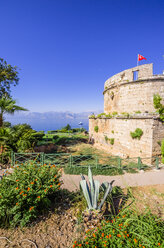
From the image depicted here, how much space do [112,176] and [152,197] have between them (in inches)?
81.0

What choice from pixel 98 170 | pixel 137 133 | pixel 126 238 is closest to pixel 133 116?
pixel 137 133

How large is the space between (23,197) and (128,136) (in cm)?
842

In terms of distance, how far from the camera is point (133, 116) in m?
8.60

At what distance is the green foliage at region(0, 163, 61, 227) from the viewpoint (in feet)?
8.36

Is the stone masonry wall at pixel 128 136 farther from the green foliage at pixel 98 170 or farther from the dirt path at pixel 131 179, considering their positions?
the green foliage at pixel 98 170

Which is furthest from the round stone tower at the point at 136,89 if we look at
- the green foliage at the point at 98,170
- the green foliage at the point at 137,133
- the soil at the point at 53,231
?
the soil at the point at 53,231

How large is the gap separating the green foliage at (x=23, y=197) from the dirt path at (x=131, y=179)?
200 cm

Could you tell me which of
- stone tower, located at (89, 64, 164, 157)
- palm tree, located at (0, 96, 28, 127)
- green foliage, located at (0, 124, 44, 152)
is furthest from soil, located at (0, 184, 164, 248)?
palm tree, located at (0, 96, 28, 127)

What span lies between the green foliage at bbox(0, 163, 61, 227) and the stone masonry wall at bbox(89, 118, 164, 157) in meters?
6.93

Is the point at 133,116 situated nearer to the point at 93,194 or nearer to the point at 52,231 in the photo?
the point at 93,194

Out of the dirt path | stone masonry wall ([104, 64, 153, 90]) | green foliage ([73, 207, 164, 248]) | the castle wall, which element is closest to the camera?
green foliage ([73, 207, 164, 248])

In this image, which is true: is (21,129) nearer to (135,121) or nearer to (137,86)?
(135,121)

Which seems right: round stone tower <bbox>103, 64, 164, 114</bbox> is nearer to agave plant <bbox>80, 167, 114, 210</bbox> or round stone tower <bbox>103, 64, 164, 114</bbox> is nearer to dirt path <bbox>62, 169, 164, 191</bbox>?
dirt path <bbox>62, 169, 164, 191</bbox>

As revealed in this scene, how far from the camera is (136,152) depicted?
8430 mm
